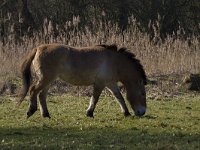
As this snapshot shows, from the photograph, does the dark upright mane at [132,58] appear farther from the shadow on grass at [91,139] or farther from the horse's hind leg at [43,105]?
the shadow on grass at [91,139]

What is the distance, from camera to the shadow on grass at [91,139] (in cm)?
752

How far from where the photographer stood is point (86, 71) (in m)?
10.7

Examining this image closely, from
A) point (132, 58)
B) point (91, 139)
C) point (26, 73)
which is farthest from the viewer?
point (132, 58)

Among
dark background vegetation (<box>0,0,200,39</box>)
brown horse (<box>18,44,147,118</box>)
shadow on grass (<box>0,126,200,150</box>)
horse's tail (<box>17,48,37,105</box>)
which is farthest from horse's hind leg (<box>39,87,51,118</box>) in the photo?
dark background vegetation (<box>0,0,200,39</box>)

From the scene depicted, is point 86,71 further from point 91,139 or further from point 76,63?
point 91,139

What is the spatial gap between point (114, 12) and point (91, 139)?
1724cm

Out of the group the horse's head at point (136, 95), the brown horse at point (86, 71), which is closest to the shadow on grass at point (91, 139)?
the brown horse at point (86, 71)

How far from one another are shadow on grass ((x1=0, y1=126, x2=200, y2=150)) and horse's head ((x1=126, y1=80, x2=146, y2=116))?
1806 mm

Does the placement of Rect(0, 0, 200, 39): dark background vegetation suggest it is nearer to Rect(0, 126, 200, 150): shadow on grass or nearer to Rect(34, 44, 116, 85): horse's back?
Rect(34, 44, 116, 85): horse's back

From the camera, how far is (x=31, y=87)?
412 inches

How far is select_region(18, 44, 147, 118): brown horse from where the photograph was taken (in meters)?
10.4

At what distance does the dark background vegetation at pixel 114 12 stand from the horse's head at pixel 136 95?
1309cm

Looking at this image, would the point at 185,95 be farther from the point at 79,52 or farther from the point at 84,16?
the point at 84,16

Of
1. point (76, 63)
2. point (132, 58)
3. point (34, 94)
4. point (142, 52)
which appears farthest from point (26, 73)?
point (142, 52)
